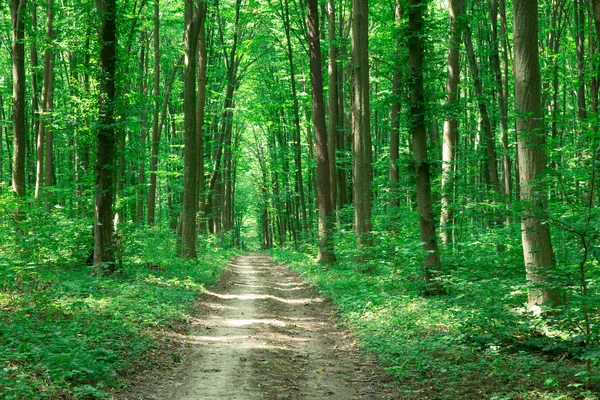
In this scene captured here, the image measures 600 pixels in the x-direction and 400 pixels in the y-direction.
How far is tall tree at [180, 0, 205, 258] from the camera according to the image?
17156 millimetres

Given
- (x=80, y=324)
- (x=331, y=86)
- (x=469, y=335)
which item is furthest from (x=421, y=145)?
(x=331, y=86)

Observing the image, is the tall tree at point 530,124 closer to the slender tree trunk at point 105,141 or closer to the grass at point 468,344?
the grass at point 468,344

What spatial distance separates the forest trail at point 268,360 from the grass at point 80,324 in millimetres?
583

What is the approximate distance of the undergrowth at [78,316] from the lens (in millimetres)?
5582

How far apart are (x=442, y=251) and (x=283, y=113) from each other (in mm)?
20231

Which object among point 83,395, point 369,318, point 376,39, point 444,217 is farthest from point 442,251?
point 376,39

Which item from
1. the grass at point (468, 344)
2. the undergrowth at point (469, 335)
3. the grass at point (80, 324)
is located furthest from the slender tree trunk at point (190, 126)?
the grass at point (468, 344)

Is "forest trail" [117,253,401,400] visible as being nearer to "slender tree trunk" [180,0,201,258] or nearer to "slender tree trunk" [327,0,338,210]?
"slender tree trunk" [180,0,201,258]

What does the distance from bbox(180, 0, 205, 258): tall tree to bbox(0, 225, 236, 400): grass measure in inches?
144

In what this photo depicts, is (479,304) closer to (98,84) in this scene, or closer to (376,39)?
(98,84)

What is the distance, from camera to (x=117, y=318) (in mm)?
8477

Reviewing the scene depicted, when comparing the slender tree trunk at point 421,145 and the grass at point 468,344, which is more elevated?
the slender tree trunk at point 421,145

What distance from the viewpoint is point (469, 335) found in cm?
726

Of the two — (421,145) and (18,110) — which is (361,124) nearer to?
(421,145)
